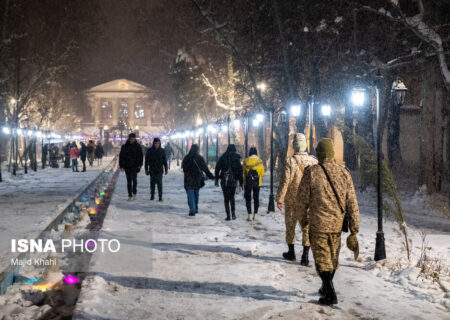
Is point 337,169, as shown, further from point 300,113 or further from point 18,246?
point 300,113

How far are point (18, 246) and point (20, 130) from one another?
24.1m

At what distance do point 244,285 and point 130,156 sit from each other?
8.97 meters

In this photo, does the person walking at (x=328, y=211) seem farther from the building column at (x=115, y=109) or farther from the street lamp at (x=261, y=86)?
the building column at (x=115, y=109)

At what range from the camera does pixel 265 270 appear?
7.31 metres

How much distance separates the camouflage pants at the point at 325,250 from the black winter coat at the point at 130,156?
983cm

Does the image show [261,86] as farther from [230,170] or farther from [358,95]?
[230,170]

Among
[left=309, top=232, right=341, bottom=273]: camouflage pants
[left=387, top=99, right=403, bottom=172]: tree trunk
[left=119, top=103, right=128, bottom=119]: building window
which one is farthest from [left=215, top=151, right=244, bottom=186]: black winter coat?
[left=119, top=103, right=128, bottom=119]: building window

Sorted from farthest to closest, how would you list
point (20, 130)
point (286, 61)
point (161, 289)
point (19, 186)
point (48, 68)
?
point (48, 68) → point (20, 130) → point (19, 186) → point (286, 61) → point (161, 289)

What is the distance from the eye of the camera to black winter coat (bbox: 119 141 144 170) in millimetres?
14930

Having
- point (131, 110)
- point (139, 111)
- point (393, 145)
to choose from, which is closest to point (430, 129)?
point (393, 145)

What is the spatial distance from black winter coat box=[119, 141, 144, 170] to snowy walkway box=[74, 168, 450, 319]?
476cm

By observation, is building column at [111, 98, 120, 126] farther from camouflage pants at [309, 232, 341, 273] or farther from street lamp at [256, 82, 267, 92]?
camouflage pants at [309, 232, 341, 273]

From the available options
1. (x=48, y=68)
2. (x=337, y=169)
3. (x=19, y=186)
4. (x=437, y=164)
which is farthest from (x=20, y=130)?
(x=337, y=169)

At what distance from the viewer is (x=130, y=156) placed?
49.0ft
